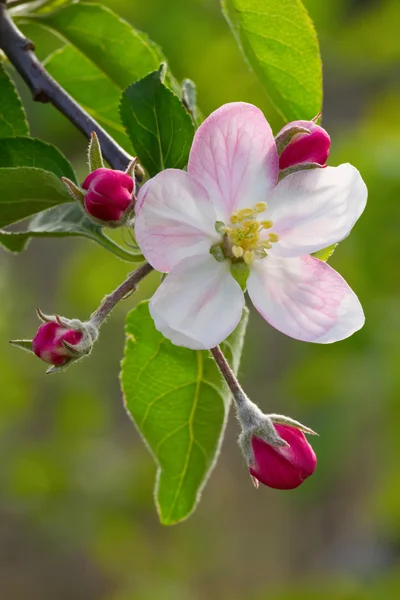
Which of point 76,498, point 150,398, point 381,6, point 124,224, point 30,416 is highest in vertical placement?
point 124,224

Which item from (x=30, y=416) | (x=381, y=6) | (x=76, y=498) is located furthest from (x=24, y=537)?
(x=381, y=6)

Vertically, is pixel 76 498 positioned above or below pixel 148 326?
below

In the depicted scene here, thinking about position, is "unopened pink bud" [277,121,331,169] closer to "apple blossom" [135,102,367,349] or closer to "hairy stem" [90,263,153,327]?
"apple blossom" [135,102,367,349]

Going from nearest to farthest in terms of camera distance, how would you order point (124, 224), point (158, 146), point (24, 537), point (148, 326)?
point (124, 224)
point (158, 146)
point (148, 326)
point (24, 537)

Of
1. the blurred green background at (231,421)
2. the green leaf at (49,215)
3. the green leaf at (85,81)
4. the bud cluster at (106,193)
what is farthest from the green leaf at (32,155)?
the blurred green background at (231,421)

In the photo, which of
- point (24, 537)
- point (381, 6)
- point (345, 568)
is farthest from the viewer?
point (24, 537)

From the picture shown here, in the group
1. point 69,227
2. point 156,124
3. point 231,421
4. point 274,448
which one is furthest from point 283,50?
point 231,421

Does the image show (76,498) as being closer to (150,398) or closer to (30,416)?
(30,416)
